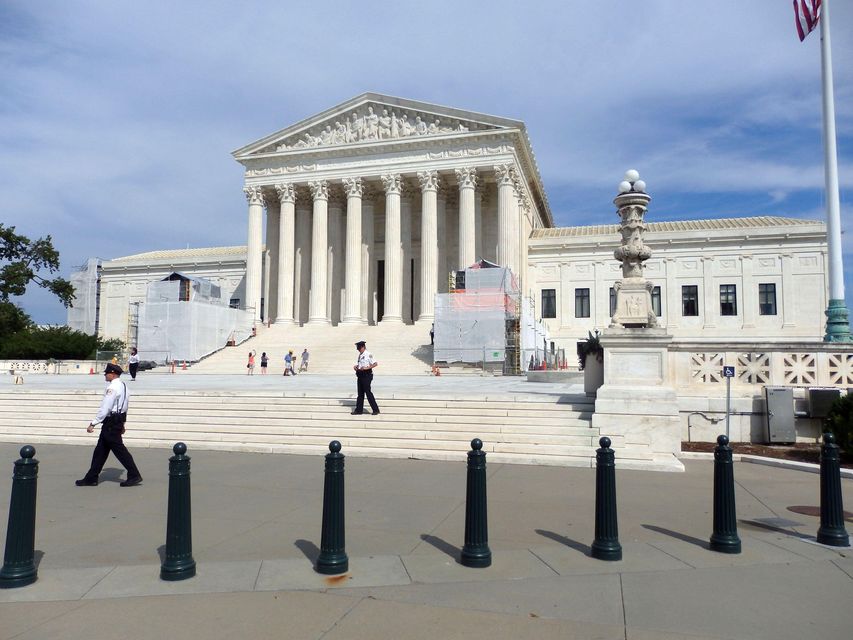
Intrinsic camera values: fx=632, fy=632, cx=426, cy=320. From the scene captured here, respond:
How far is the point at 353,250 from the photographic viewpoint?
49.7 m

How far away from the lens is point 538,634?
167 inches

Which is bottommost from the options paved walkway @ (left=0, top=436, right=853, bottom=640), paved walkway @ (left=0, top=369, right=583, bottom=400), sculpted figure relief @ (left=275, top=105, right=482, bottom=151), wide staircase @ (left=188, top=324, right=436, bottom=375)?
paved walkway @ (left=0, top=436, right=853, bottom=640)

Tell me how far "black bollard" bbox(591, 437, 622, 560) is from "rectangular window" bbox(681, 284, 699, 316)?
50607 millimetres

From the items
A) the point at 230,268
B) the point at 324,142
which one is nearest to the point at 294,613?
the point at 324,142

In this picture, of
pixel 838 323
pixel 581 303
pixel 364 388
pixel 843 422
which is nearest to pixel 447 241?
pixel 581 303

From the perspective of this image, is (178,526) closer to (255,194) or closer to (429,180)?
(429,180)

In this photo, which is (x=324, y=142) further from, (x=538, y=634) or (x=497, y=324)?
(x=538, y=634)

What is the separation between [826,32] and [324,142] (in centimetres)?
3857

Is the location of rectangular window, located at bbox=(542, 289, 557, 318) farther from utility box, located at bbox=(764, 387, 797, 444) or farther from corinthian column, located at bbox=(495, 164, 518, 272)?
utility box, located at bbox=(764, 387, 797, 444)

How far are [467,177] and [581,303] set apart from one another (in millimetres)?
15551

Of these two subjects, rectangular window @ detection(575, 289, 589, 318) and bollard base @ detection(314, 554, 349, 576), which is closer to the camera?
bollard base @ detection(314, 554, 349, 576)

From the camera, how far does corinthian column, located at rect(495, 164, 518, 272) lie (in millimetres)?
46094

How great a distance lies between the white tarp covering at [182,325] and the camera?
43906mm

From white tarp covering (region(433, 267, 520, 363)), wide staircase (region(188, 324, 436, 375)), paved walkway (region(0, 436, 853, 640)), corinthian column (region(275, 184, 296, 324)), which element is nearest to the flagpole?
paved walkway (region(0, 436, 853, 640))
